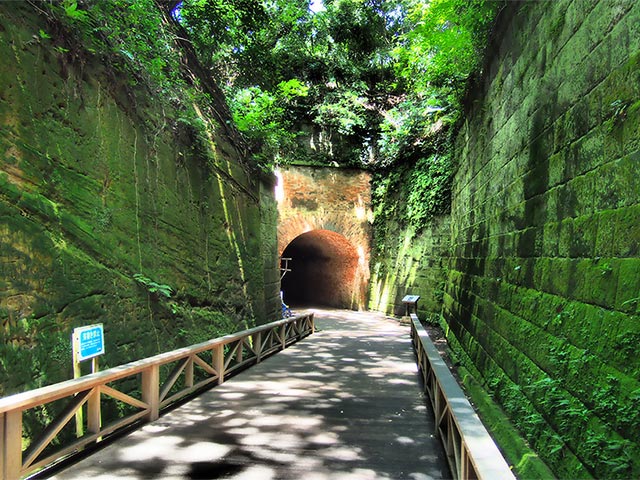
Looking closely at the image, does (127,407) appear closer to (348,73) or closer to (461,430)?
(461,430)

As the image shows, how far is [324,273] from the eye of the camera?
62.8 feet

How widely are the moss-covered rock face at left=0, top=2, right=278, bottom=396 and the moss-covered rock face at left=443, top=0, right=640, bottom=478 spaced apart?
360 cm

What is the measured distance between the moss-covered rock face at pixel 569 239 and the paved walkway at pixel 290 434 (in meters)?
0.94

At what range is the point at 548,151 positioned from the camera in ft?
10.9

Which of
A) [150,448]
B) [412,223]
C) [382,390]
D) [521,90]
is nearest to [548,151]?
[521,90]

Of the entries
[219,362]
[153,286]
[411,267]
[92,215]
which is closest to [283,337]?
[219,362]

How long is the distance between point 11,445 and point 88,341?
0.83m

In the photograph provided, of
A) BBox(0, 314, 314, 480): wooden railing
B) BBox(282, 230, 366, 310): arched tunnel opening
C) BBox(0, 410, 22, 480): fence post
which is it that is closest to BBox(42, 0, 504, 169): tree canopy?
BBox(0, 314, 314, 480): wooden railing

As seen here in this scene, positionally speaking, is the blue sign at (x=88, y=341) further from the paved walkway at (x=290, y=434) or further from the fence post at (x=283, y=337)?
the fence post at (x=283, y=337)

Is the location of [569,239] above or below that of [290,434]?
above

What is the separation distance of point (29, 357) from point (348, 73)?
16122 millimetres

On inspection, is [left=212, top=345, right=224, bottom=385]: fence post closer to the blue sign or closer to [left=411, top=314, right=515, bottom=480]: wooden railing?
the blue sign

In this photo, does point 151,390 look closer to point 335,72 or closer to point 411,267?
point 411,267

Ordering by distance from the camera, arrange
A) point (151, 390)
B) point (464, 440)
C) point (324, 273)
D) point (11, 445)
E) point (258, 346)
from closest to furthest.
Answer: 1. point (464, 440)
2. point (11, 445)
3. point (151, 390)
4. point (258, 346)
5. point (324, 273)
